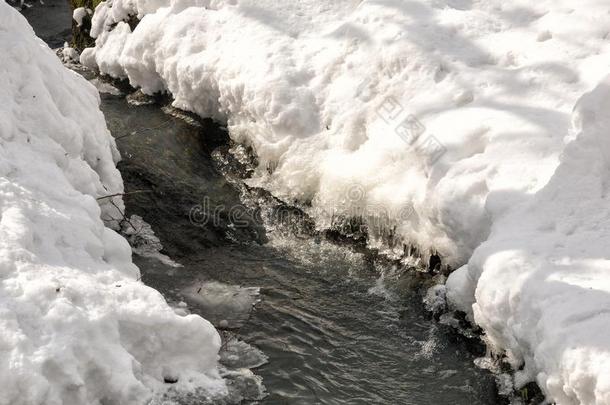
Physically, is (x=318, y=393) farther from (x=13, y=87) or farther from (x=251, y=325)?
(x=13, y=87)

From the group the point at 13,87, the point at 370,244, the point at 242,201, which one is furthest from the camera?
the point at 242,201

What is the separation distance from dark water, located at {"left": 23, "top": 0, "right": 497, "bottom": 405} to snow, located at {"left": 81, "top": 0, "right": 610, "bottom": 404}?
409mm

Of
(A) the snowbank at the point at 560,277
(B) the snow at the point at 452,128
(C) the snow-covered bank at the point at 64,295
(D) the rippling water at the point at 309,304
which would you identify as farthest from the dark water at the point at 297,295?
(C) the snow-covered bank at the point at 64,295

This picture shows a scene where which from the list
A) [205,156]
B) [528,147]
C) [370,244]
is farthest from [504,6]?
[205,156]

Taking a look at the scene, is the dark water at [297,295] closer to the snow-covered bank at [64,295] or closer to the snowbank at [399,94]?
the snowbank at [399,94]

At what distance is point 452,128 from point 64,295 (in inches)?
170

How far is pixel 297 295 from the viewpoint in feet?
23.0

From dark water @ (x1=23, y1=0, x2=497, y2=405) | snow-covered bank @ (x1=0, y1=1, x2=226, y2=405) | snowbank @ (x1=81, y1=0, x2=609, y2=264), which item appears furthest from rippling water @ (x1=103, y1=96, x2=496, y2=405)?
snow-covered bank @ (x1=0, y1=1, x2=226, y2=405)

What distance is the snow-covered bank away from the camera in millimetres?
4441

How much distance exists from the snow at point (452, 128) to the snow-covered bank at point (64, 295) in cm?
240

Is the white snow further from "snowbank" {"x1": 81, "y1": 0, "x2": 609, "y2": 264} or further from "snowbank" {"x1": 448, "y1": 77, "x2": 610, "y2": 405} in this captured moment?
"snowbank" {"x1": 448, "y1": 77, "x2": 610, "y2": 405}

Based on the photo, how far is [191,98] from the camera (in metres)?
10.6

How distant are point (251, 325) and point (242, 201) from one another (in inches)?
105

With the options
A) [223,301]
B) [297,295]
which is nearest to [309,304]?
[297,295]
